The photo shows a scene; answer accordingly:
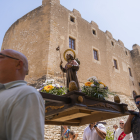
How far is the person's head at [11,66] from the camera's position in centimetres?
108

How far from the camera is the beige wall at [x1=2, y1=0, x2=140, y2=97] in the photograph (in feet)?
33.5

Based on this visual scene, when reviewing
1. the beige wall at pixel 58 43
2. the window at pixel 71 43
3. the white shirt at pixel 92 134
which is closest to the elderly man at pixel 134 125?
the white shirt at pixel 92 134

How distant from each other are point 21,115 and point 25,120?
0.04m

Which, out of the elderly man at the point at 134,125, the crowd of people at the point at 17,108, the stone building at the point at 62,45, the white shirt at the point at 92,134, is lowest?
the white shirt at the point at 92,134

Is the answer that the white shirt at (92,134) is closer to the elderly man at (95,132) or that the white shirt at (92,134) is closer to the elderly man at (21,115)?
the elderly man at (95,132)

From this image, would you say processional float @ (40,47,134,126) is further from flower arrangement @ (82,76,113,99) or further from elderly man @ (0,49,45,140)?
elderly man @ (0,49,45,140)

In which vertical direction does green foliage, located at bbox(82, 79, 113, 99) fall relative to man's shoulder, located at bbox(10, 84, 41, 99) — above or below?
above

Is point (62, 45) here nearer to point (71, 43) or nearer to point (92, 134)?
point (71, 43)

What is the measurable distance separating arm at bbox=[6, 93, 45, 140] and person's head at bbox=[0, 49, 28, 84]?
31 cm

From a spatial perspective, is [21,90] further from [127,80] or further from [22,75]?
[127,80]

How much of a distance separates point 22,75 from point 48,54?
29.3 feet

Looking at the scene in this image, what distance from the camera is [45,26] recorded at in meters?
11.0

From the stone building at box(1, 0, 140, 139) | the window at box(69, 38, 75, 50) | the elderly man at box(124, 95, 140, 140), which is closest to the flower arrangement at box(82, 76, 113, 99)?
the elderly man at box(124, 95, 140, 140)

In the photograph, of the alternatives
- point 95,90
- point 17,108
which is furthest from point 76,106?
point 17,108
